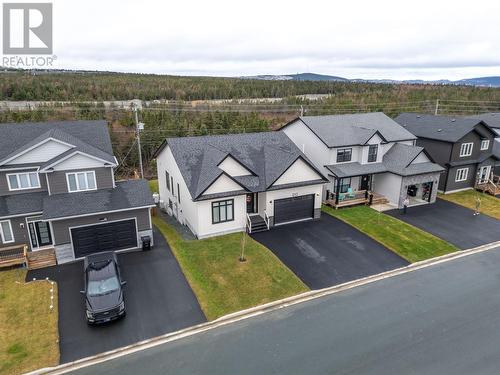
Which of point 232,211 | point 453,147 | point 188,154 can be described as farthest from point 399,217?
point 188,154

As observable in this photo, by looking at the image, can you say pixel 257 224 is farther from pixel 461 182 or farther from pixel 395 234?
pixel 461 182

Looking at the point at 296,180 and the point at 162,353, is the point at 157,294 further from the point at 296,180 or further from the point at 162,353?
the point at 296,180

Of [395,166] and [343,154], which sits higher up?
[343,154]

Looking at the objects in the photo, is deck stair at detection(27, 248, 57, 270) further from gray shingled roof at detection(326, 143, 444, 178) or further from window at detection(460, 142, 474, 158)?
window at detection(460, 142, 474, 158)

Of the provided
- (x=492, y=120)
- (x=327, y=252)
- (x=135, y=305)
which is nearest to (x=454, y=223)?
(x=327, y=252)

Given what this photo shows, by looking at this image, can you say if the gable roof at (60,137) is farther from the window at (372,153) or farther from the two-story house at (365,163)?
the window at (372,153)

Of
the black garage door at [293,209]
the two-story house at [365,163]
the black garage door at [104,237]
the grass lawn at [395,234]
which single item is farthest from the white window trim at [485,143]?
the black garage door at [104,237]
